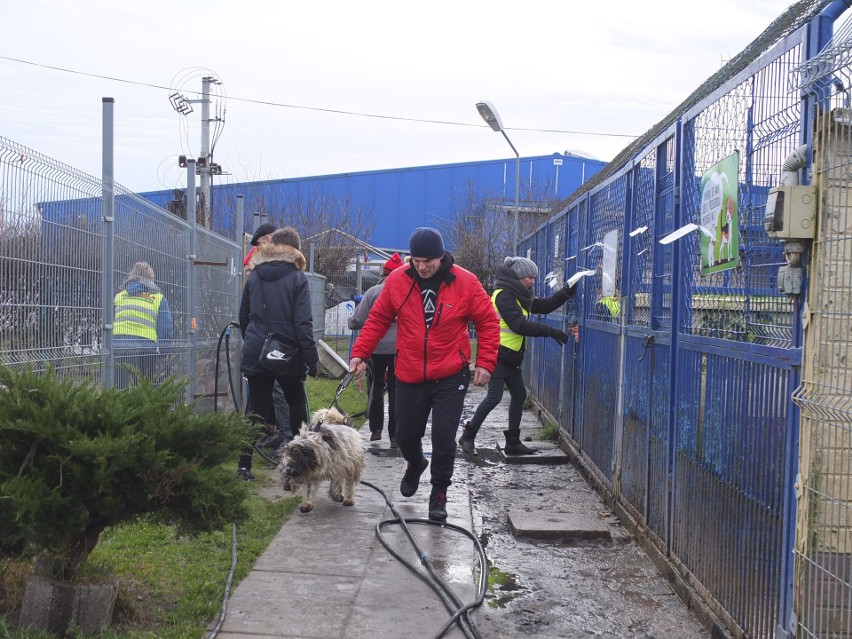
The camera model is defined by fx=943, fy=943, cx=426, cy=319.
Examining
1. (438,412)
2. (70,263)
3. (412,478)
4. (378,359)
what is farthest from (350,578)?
(378,359)

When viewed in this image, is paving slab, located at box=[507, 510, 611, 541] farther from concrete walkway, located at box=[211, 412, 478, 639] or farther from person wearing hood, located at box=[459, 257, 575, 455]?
person wearing hood, located at box=[459, 257, 575, 455]

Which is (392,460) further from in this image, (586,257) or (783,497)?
(783,497)

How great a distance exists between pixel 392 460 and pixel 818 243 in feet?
20.4

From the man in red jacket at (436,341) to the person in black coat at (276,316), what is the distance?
35.9 inches

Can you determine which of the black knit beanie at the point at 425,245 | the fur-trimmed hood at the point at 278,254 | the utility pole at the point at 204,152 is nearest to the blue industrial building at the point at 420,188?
the utility pole at the point at 204,152

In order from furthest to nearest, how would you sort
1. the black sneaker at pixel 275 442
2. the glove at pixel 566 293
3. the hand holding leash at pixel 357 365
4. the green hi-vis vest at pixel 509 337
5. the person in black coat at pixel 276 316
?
the green hi-vis vest at pixel 509 337, the glove at pixel 566 293, the black sneaker at pixel 275 442, the person in black coat at pixel 276 316, the hand holding leash at pixel 357 365

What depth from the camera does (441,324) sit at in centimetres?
648

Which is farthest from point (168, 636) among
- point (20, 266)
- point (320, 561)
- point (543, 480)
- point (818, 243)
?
point (543, 480)

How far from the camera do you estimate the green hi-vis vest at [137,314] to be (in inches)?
267

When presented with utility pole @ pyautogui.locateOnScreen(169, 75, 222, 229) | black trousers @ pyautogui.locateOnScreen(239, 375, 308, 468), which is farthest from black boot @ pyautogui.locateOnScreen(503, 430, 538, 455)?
utility pole @ pyautogui.locateOnScreen(169, 75, 222, 229)

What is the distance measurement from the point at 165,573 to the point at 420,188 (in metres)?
35.7

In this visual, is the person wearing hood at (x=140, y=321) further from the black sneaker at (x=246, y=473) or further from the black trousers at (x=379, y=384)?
the black trousers at (x=379, y=384)

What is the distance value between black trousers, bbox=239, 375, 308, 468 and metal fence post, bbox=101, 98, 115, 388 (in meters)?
1.55

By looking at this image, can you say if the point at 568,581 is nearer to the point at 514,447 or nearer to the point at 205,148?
the point at 514,447
